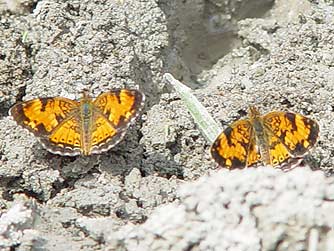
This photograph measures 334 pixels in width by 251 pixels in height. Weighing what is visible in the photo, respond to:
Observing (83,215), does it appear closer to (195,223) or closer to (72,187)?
(72,187)

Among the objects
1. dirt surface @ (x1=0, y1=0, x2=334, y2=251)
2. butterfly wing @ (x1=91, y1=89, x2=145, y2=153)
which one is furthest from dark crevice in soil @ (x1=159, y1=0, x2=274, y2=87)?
butterfly wing @ (x1=91, y1=89, x2=145, y2=153)

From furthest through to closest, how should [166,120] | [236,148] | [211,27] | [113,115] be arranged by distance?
[211,27] → [166,120] → [113,115] → [236,148]

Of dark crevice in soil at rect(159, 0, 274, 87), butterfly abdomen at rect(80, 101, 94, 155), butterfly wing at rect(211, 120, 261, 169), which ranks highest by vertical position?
dark crevice in soil at rect(159, 0, 274, 87)

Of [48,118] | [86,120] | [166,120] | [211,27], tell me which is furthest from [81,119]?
[211,27]

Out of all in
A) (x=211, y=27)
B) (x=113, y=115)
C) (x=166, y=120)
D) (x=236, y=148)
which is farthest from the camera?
(x=211, y=27)

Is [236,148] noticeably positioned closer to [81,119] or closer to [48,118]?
[81,119]

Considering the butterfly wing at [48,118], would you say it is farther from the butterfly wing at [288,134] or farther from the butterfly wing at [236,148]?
the butterfly wing at [288,134]

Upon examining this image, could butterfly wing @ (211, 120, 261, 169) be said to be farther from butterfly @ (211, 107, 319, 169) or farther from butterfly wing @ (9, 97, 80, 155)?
butterfly wing @ (9, 97, 80, 155)
